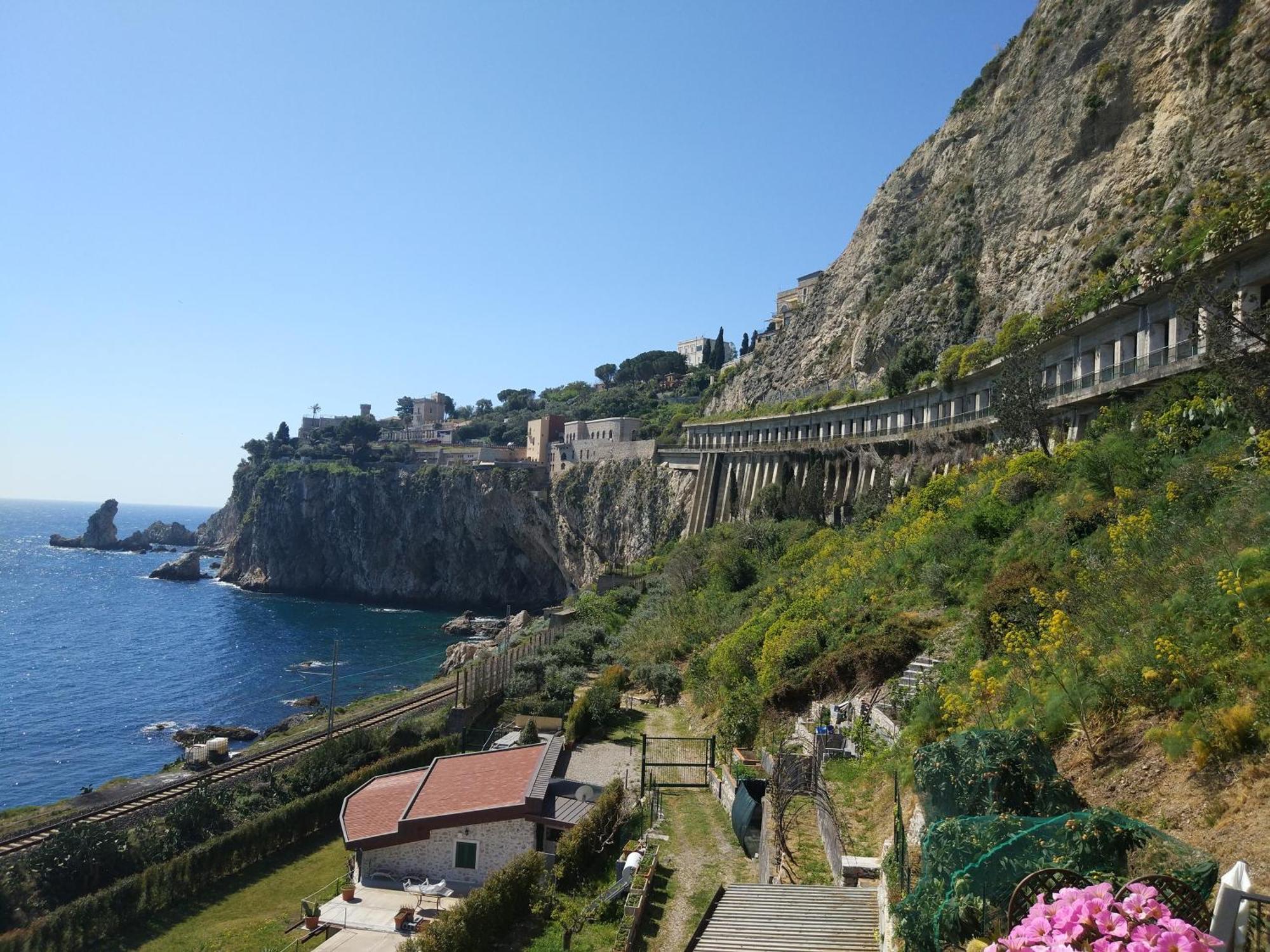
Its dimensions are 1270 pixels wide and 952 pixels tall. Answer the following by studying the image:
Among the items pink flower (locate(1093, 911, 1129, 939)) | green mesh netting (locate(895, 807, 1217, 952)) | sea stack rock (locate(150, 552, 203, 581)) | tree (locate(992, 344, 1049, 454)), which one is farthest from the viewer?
sea stack rock (locate(150, 552, 203, 581))

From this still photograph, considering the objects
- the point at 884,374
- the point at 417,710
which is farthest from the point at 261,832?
the point at 884,374

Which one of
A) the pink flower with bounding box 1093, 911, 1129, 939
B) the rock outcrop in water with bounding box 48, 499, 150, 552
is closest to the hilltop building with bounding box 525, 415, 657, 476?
the pink flower with bounding box 1093, 911, 1129, 939

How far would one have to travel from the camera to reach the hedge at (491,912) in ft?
42.3

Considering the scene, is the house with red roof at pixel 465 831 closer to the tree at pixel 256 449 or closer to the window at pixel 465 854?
the window at pixel 465 854

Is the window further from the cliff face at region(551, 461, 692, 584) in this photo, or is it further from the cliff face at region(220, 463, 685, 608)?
the cliff face at region(220, 463, 685, 608)

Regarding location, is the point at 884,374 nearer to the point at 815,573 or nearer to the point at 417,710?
the point at 815,573

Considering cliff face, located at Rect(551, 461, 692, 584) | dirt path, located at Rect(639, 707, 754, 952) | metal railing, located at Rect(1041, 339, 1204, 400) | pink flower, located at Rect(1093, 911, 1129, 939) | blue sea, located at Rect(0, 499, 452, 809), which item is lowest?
blue sea, located at Rect(0, 499, 452, 809)

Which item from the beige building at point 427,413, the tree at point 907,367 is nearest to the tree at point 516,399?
the beige building at point 427,413

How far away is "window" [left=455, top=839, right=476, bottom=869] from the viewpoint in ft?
60.4

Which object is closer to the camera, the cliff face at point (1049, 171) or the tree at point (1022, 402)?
the tree at point (1022, 402)

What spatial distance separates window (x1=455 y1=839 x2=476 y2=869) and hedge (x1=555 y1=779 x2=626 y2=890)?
317 centimetres

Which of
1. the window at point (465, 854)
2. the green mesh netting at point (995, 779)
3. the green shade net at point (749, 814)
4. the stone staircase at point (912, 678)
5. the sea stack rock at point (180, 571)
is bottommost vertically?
the sea stack rock at point (180, 571)

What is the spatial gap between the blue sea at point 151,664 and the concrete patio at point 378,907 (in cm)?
2459

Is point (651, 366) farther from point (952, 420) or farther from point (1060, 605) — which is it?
point (1060, 605)
